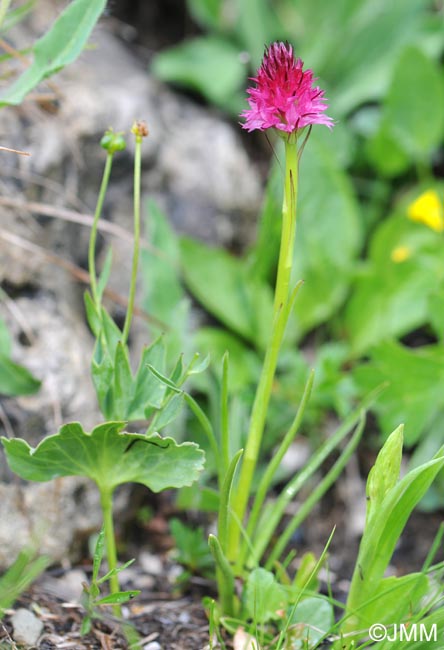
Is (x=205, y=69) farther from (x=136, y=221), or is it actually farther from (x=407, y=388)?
(x=136, y=221)

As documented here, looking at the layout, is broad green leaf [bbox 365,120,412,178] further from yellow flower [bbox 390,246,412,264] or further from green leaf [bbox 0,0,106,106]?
green leaf [bbox 0,0,106,106]

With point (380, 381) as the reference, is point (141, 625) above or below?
below

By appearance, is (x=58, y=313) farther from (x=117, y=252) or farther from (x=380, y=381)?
(x=380, y=381)

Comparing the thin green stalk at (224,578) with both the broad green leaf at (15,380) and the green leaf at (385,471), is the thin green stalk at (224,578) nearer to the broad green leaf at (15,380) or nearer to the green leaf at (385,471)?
the green leaf at (385,471)

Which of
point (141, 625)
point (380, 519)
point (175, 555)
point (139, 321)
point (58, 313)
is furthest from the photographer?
point (139, 321)

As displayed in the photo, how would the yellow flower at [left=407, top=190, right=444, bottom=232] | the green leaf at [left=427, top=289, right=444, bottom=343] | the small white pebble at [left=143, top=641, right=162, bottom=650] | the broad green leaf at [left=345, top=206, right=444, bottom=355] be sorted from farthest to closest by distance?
1. the yellow flower at [left=407, top=190, right=444, bottom=232]
2. the broad green leaf at [left=345, top=206, right=444, bottom=355]
3. the green leaf at [left=427, top=289, right=444, bottom=343]
4. the small white pebble at [left=143, top=641, right=162, bottom=650]

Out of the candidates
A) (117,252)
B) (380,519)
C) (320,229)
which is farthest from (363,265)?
(380,519)

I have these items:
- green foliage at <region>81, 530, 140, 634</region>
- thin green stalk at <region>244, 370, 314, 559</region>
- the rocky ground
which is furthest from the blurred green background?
green foliage at <region>81, 530, 140, 634</region>

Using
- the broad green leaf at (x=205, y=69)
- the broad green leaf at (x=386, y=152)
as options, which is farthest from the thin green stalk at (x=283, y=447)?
the broad green leaf at (x=205, y=69)
